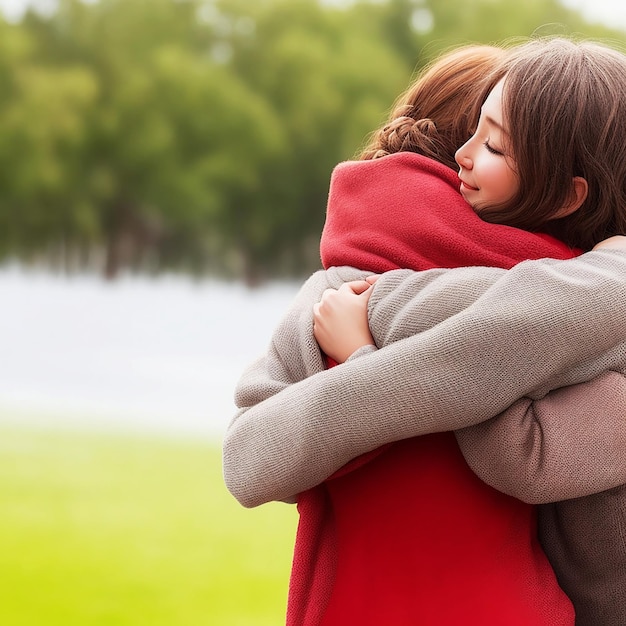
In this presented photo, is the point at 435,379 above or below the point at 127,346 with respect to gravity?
above

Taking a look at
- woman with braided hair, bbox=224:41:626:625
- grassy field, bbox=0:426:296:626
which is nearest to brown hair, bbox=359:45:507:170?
woman with braided hair, bbox=224:41:626:625

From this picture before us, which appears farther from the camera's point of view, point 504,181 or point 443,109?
point 443,109

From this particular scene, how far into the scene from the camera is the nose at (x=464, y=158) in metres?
1.00

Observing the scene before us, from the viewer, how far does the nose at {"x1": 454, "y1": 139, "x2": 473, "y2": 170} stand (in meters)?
1.00

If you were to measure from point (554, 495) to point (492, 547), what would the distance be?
0.36 feet

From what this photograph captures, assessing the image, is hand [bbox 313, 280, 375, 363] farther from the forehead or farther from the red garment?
the forehead

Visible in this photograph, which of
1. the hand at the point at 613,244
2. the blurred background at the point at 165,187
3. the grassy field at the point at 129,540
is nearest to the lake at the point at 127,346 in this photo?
the blurred background at the point at 165,187

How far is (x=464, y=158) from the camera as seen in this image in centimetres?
100

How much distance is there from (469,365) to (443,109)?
37cm

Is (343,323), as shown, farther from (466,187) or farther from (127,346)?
(127,346)

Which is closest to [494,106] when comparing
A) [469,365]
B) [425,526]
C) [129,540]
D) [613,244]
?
[613,244]

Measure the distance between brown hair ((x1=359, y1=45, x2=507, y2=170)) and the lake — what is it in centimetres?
540

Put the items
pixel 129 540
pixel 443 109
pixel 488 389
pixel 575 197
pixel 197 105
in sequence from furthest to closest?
pixel 197 105, pixel 129 540, pixel 443 109, pixel 575 197, pixel 488 389

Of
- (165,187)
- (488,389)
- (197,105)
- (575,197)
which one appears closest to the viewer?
(488,389)
